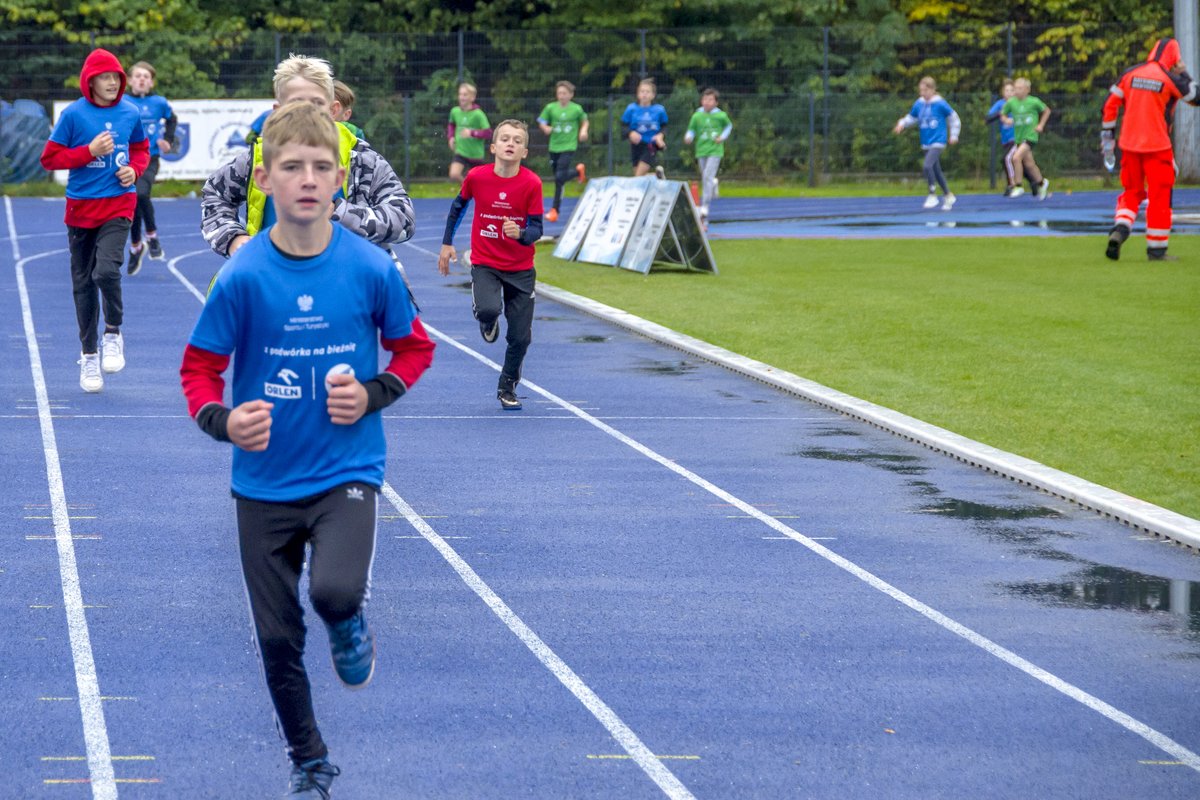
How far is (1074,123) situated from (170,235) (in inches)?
893

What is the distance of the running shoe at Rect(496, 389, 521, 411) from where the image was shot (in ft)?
36.7

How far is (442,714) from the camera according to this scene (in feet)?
17.4

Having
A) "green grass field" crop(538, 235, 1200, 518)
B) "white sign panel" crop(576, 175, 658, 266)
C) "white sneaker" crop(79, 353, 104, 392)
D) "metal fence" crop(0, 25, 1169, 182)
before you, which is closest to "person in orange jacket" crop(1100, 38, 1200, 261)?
"green grass field" crop(538, 235, 1200, 518)

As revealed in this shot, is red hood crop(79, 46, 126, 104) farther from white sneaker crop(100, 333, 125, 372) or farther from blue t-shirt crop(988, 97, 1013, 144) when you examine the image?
blue t-shirt crop(988, 97, 1013, 144)

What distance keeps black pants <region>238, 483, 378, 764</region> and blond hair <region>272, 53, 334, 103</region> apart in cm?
247

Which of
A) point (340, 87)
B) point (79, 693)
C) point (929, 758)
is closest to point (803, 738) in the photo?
point (929, 758)

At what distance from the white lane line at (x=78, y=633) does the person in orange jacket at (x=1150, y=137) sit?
13650 millimetres

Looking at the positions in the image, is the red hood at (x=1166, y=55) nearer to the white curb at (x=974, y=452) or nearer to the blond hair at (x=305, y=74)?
the white curb at (x=974, y=452)

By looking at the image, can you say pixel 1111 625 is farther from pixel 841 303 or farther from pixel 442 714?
pixel 841 303

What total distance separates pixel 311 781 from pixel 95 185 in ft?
25.0

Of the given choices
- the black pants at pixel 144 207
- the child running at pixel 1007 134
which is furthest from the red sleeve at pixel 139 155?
the child running at pixel 1007 134

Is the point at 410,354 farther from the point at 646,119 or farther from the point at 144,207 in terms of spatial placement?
the point at 646,119

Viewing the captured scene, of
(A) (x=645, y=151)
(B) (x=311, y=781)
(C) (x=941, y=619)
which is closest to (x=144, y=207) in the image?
(A) (x=645, y=151)

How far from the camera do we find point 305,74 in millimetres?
6551
